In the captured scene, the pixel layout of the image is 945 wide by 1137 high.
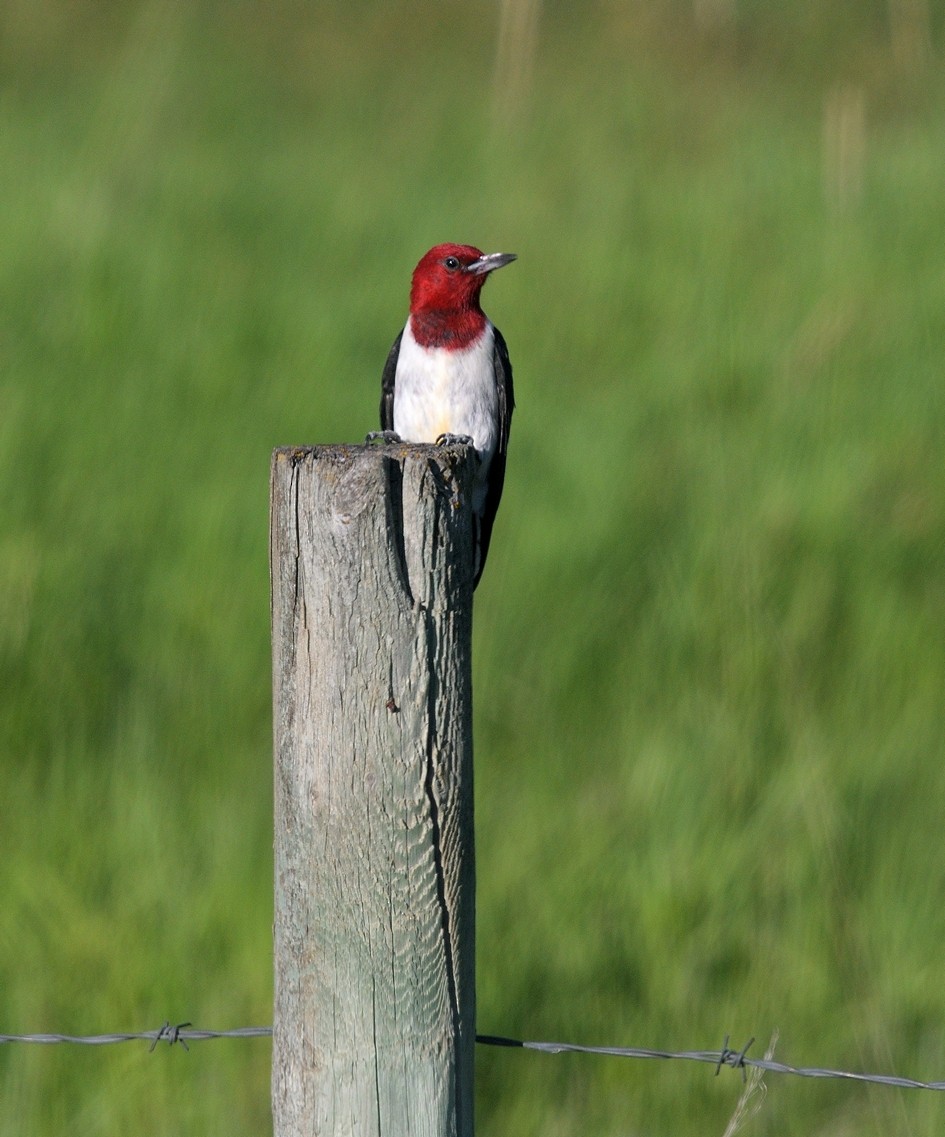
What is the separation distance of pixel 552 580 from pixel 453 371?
4.63ft

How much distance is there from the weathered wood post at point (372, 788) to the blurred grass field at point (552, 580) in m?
1.38

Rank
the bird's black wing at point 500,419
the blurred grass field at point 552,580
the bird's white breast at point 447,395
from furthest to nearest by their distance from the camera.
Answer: the bird's black wing at point 500,419 → the bird's white breast at point 447,395 → the blurred grass field at point 552,580

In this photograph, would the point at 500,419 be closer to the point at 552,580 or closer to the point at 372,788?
the point at 552,580

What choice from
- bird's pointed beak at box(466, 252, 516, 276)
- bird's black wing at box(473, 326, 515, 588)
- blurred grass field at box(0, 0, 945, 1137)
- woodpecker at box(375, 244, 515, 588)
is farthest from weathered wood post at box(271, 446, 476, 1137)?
bird's pointed beak at box(466, 252, 516, 276)

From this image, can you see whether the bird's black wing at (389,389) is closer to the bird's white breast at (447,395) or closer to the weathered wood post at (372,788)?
the bird's white breast at (447,395)

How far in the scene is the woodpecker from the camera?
3453 millimetres

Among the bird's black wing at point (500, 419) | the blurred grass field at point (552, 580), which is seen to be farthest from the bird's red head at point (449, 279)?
the blurred grass field at point (552, 580)

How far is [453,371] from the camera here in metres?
3.46

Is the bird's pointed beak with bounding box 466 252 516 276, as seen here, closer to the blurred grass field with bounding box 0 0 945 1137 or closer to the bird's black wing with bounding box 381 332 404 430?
the bird's black wing with bounding box 381 332 404 430

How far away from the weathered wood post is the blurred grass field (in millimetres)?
1377

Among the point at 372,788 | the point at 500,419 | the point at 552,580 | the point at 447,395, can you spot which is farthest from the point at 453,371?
the point at 372,788

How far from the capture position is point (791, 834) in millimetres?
3717

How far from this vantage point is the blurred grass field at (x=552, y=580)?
3.32 m

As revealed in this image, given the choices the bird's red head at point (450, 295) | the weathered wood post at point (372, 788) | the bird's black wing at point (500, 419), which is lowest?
the weathered wood post at point (372, 788)
